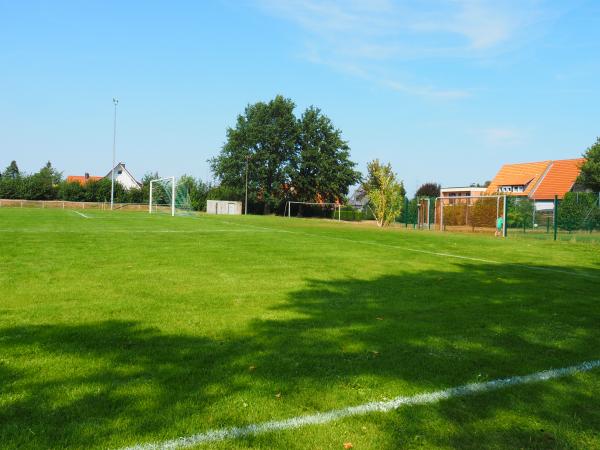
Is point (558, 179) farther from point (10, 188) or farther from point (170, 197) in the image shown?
point (10, 188)

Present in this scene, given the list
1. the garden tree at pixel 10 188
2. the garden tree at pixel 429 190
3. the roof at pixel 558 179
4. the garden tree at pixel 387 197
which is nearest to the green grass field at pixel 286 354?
the garden tree at pixel 387 197

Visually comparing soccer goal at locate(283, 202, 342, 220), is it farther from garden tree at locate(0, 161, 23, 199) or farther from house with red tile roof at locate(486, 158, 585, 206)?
garden tree at locate(0, 161, 23, 199)

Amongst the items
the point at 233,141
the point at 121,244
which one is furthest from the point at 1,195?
the point at 121,244

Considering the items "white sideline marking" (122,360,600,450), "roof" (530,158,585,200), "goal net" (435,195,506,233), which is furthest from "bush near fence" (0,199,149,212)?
"white sideline marking" (122,360,600,450)

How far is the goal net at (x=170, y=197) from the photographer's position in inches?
1934

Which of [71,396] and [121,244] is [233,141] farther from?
[71,396]

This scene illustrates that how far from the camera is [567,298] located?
24.4 feet

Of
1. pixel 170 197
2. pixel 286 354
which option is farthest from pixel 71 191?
pixel 286 354

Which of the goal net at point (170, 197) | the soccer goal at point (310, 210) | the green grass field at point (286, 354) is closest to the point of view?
the green grass field at point (286, 354)

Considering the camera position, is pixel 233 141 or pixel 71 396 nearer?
pixel 71 396

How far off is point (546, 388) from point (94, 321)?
457cm

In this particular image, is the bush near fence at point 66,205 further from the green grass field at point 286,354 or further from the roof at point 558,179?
the green grass field at point 286,354

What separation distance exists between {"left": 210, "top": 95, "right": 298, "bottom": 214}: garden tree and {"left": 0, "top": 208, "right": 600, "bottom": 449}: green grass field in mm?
61162

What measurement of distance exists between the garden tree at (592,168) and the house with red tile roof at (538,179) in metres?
1.64
